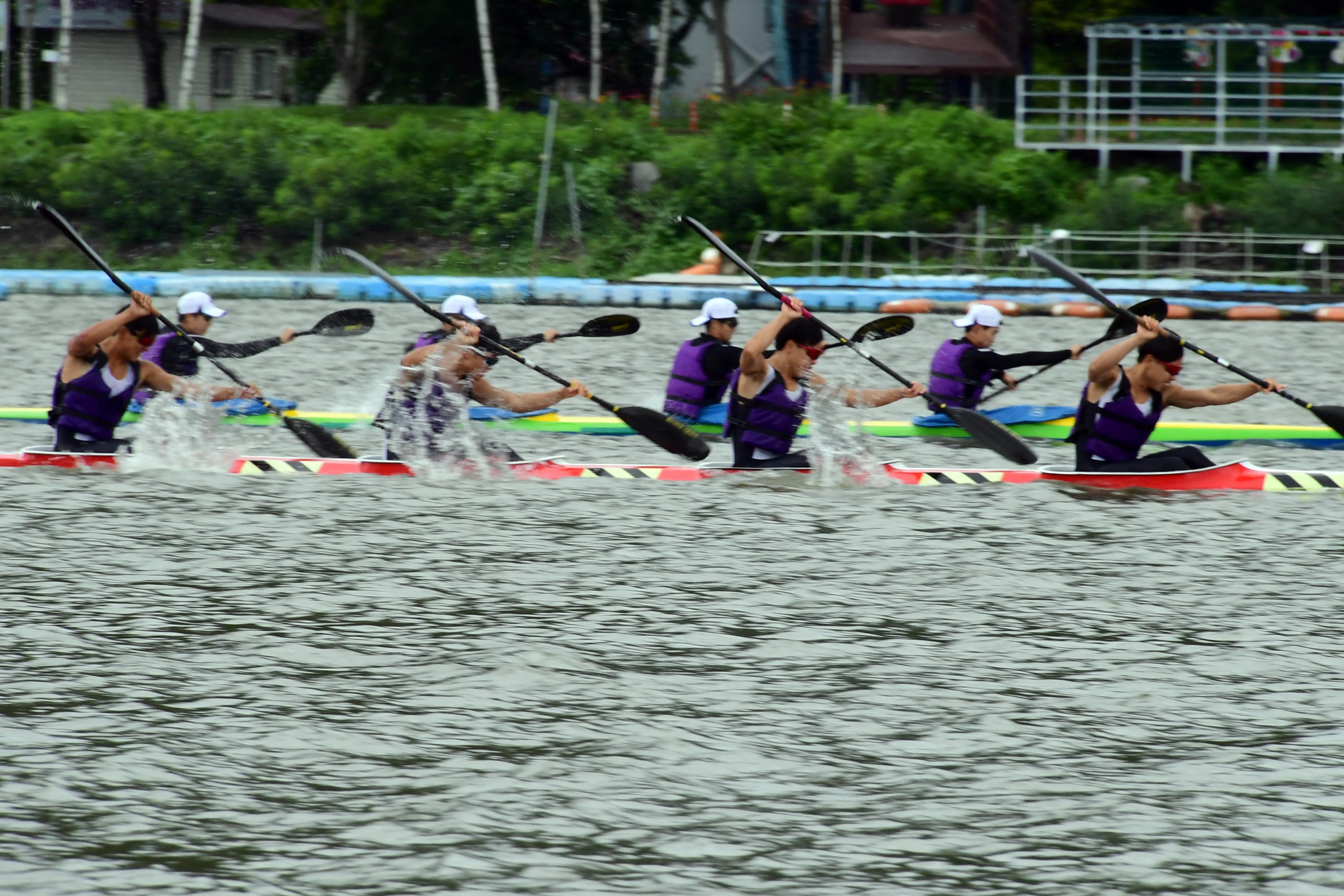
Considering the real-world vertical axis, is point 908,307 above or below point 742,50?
below

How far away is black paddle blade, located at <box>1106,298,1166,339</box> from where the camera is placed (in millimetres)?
11281

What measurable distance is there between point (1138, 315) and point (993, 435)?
1369 mm

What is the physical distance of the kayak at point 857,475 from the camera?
11320mm

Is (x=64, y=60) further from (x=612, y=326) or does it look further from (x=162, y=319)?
(x=612, y=326)

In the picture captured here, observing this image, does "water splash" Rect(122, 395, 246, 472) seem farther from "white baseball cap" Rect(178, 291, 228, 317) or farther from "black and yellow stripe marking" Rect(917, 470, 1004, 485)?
"black and yellow stripe marking" Rect(917, 470, 1004, 485)

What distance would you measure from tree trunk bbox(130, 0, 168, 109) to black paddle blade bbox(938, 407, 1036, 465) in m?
27.2

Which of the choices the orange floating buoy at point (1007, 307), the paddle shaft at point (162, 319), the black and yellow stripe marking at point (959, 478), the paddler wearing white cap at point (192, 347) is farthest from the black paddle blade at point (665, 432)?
the orange floating buoy at point (1007, 307)

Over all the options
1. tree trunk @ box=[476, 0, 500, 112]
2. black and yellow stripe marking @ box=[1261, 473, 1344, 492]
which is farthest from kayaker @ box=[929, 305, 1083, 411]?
tree trunk @ box=[476, 0, 500, 112]

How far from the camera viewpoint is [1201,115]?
3042 cm

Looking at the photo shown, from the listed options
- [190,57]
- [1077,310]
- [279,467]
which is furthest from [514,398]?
[190,57]

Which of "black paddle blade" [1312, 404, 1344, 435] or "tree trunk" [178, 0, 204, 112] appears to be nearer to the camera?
"black paddle blade" [1312, 404, 1344, 435]

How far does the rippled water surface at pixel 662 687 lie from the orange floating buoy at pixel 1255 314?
13026 mm

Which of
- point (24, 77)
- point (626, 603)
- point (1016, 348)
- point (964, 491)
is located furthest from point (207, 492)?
point (24, 77)

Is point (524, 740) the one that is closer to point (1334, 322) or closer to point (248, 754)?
point (248, 754)
